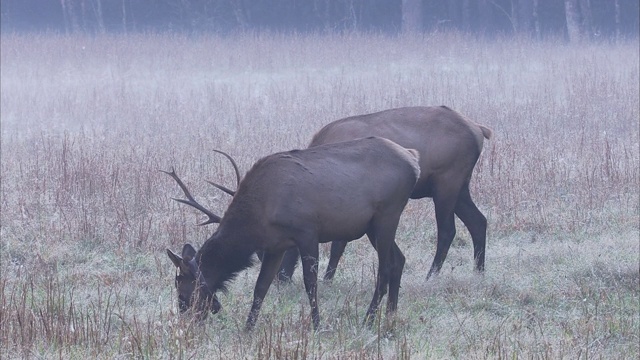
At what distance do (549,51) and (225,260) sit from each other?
18970 mm

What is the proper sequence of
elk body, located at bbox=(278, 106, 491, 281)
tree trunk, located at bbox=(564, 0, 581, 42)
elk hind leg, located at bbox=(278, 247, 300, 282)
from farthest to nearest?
tree trunk, located at bbox=(564, 0, 581, 42)
elk body, located at bbox=(278, 106, 491, 281)
elk hind leg, located at bbox=(278, 247, 300, 282)

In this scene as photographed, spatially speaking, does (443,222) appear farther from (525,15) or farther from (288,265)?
(525,15)

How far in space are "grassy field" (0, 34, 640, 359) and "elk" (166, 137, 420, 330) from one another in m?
0.30

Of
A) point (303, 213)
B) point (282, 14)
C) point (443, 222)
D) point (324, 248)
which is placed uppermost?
point (303, 213)

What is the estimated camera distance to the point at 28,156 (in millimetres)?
12938

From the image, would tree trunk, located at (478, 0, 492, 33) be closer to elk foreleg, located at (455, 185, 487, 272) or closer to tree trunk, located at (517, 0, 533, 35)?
tree trunk, located at (517, 0, 533, 35)

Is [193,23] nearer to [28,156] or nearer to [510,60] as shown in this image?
[510,60]

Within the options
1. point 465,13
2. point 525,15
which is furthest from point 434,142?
point 465,13

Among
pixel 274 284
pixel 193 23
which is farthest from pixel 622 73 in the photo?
pixel 193 23

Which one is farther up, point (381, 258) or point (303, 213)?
point (303, 213)

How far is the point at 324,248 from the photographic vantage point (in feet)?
30.7

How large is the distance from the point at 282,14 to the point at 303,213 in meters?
34.4

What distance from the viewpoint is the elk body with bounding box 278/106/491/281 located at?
336 inches

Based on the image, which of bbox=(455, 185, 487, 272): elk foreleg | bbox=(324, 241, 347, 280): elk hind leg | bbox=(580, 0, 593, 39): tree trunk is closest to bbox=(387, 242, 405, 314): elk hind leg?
bbox=(324, 241, 347, 280): elk hind leg
